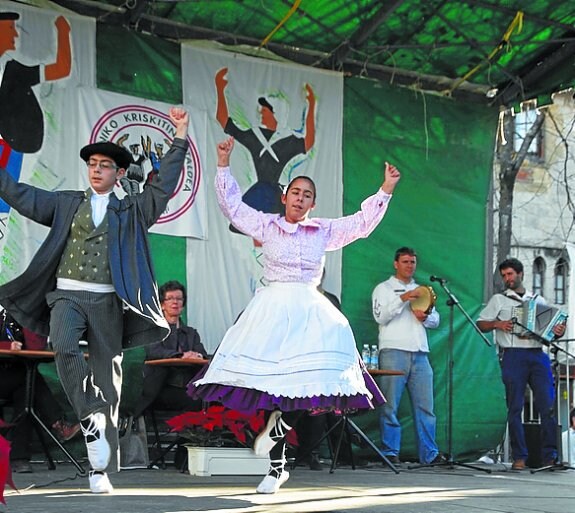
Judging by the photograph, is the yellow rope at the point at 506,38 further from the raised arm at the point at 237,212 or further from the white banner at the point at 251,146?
the raised arm at the point at 237,212

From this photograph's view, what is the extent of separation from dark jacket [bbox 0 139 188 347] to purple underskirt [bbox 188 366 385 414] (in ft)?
1.44

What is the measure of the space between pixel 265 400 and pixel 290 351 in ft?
1.01

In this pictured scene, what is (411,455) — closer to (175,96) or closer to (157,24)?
(175,96)

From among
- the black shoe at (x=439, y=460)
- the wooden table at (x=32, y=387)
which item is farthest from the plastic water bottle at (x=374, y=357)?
the wooden table at (x=32, y=387)

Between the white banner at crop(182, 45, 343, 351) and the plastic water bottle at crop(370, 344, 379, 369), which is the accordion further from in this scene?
the white banner at crop(182, 45, 343, 351)

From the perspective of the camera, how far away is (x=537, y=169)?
2755cm

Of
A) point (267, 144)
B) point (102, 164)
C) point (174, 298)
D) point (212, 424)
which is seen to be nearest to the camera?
point (102, 164)

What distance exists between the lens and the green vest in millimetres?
5234

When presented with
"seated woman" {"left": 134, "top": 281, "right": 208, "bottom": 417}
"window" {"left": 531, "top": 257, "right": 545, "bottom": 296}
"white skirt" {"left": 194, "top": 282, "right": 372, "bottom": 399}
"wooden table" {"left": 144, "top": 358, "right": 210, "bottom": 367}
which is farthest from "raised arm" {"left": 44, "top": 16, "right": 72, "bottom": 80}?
"window" {"left": 531, "top": 257, "right": 545, "bottom": 296}

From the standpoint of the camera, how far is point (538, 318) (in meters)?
8.80

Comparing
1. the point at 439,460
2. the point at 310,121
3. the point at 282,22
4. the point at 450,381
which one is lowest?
the point at 439,460

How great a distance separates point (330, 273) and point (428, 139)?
1743mm

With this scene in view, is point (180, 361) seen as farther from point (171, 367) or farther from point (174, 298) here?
point (174, 298)

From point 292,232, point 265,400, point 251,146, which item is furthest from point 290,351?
point 251,146
